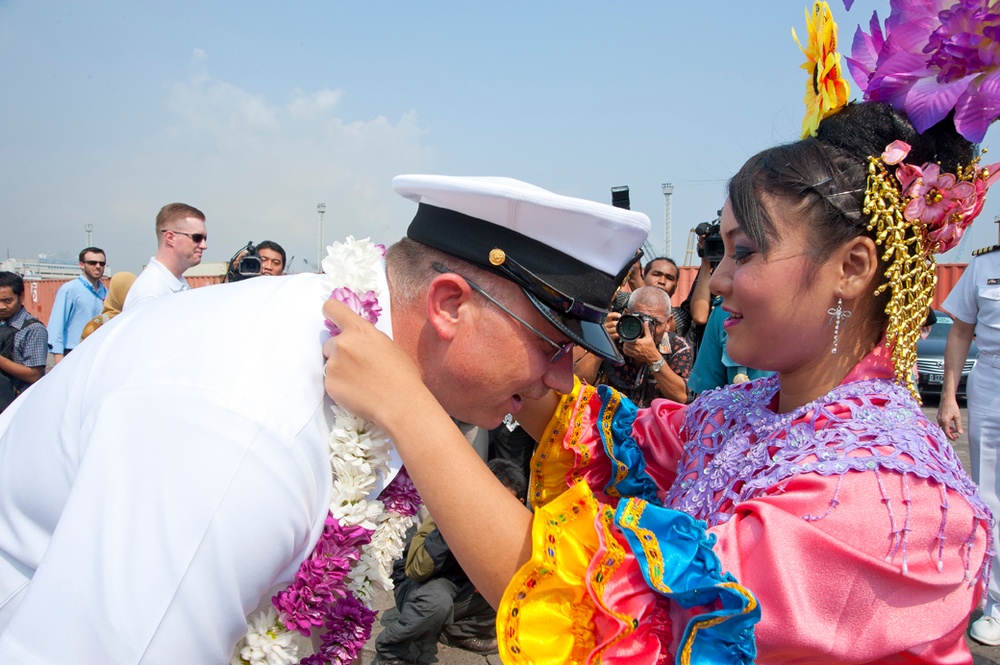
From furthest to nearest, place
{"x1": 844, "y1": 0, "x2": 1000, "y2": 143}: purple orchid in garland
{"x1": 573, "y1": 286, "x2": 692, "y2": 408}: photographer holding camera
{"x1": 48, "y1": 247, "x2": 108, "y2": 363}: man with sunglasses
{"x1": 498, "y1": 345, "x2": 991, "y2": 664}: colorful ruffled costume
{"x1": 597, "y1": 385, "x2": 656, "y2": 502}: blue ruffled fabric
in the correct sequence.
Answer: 1. {"x1": 48, "y1": 247, "x2": 108, "y2": 363}: man with sunglasses
2. {"x1": 573, "y1": 286, "x2": 692, "y2": 408}: photographer holding camera
3. {"x1": 597, "y1": 385, "x2": 656, "y2": 502}: blue ruffled fabric
4. {"x1": 844, "y1": 0, "x2": 1000, "y2": 143}: purple orchid in garland
5. {"x1": 498, "y1": 345, "x2": 991, "y2": 664}: colorful ruffled costume

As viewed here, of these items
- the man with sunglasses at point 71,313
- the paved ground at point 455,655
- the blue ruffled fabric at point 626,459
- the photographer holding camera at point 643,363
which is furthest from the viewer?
the man with sunglasses at point 71,313

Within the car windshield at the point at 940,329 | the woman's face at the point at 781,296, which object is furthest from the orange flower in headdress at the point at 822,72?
the car windshield at the point at 940,329

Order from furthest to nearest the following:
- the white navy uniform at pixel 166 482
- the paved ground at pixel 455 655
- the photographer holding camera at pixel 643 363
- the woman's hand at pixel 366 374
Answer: the photographer holding camera at pixel 643 363, the paved ground at pixel 455 655, the woman's hand at pixel 366 374, the white navy uniform at pixel 166 482

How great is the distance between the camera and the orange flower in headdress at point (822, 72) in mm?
1841

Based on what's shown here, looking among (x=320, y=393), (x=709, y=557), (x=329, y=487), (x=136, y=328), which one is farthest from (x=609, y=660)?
(x=136, y=328)

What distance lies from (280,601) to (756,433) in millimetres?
1190

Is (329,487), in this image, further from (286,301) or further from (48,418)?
(48,418)

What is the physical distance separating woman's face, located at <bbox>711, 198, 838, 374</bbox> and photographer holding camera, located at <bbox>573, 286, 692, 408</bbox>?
226cm

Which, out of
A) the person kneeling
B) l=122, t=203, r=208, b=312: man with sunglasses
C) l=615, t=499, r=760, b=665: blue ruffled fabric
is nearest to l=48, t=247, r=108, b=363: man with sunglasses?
l=122, t=203, r=208, b=312: man with sunglasses

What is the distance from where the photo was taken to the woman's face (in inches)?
66.1

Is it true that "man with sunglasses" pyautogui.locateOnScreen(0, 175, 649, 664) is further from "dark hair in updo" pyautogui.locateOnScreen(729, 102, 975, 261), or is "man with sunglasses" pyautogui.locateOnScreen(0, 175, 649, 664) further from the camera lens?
the camera lens

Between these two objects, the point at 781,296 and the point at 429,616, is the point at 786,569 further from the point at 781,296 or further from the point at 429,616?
the point at 429,616

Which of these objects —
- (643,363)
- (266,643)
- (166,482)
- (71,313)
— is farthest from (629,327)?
(71,313)

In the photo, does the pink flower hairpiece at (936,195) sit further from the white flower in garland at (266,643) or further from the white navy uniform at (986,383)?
the white navy uniform at (986,383)
